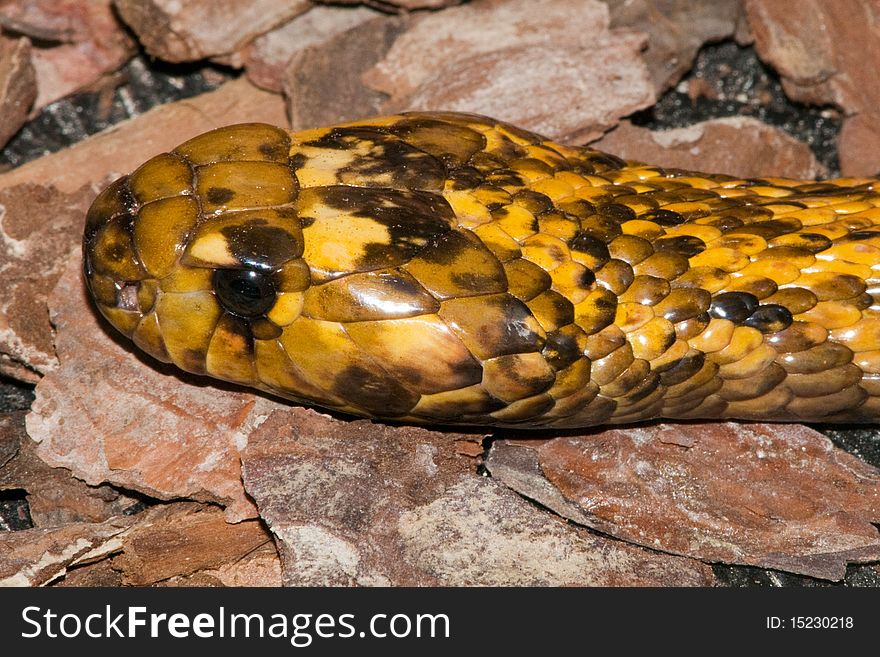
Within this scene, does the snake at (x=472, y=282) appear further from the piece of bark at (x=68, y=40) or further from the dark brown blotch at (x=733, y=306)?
the piece of bark at (x=68, y=40)

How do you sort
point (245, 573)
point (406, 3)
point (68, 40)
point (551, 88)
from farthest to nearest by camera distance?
1. point (68, 40)
2. point (406, 3)
3. point (551, 88)
4. point (245, 573)

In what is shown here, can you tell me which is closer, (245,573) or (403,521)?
(403,521)

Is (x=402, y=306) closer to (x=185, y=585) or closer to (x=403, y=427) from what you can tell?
(x=403, y=427)

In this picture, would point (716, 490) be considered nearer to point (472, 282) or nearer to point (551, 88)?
point (472, 282)

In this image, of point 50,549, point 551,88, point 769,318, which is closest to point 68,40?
point 551,88

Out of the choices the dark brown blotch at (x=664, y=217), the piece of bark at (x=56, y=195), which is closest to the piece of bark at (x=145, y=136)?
the piece of bark at (x=56, y=195)
